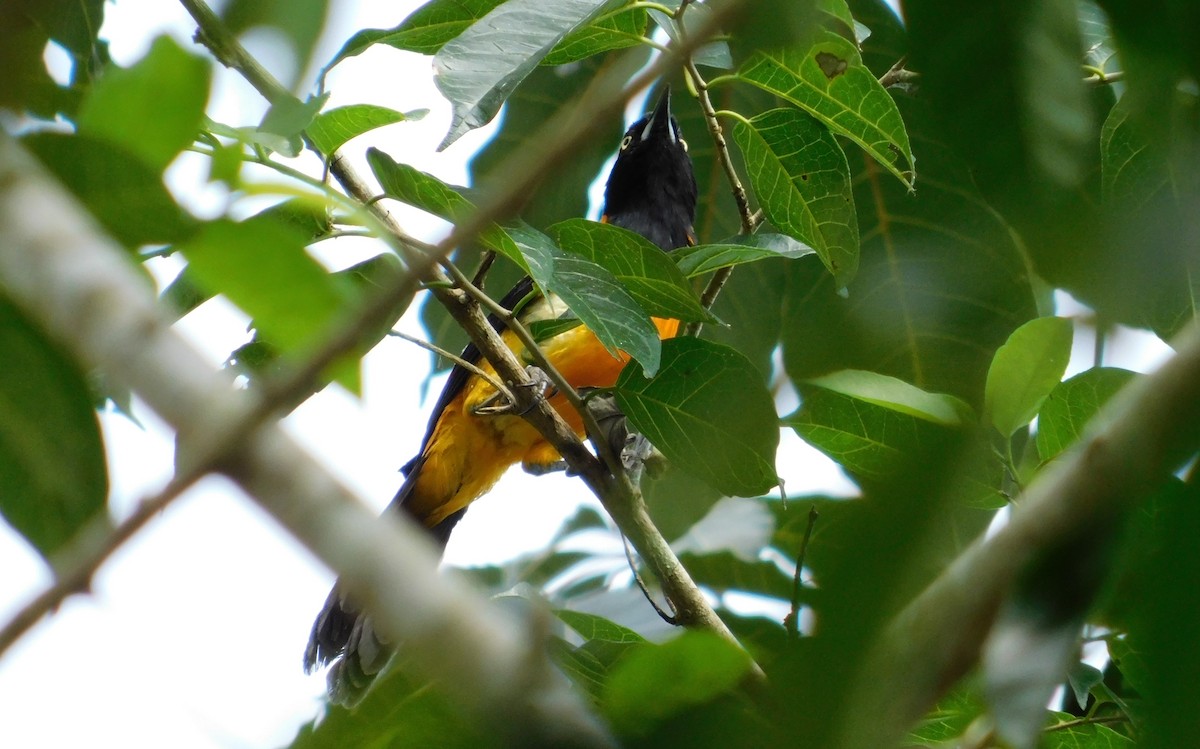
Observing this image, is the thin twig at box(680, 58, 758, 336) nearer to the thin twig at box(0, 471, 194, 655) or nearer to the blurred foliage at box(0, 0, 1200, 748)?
the blurred foliage at box(0, 0, 1200, 748)

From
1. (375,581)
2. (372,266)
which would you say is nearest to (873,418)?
(372,266)

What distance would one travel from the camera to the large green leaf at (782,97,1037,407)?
5.91 ft

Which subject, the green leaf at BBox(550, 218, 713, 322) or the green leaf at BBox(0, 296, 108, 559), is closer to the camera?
the green leaf at BBox(0, 296, 108, 559)

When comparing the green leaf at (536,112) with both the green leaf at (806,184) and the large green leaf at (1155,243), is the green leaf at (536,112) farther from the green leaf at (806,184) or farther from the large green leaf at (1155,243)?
the large green leaf at (1155,243)

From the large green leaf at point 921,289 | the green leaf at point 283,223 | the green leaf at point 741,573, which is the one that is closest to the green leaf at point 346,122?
the green leaf at point 283,223

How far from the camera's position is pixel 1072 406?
177cm

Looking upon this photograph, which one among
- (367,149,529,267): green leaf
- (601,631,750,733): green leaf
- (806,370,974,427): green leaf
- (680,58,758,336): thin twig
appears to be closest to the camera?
(601,631,750,733): green leaf

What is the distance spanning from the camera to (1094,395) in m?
1.74

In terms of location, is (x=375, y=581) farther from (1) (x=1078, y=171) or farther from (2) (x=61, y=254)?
(1) (x=1078, y=171)

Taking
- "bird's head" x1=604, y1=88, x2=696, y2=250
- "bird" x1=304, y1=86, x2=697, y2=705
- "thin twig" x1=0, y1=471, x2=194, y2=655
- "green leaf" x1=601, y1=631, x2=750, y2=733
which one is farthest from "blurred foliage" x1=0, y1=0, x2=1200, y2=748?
"bird's head" x1=604, y1=88, x2=696, y2=250

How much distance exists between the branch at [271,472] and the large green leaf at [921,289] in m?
0.89

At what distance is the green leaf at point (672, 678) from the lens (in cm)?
64

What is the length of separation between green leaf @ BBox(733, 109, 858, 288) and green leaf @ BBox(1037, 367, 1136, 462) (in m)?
0.46

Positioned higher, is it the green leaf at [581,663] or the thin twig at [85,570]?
the thin twig at [85,570]
